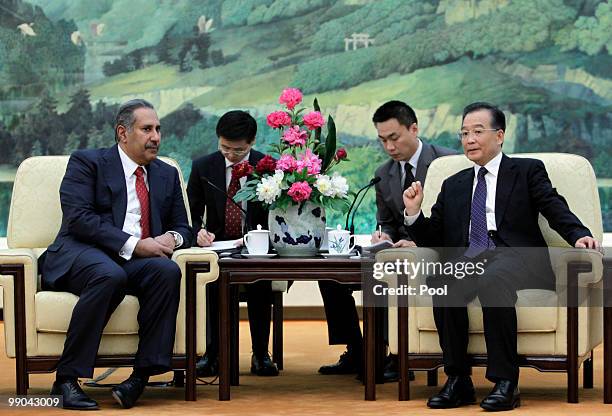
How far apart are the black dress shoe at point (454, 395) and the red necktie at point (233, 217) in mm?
1491

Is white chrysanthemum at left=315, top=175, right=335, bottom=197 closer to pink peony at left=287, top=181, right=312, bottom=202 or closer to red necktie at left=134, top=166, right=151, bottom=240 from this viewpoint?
pink peony at left=287, top=181, right=312, bottom=202

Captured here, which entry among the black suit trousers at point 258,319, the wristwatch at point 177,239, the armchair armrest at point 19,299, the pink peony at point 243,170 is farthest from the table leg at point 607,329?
the armchair armrest at point 19,299

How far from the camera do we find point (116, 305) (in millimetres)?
4820

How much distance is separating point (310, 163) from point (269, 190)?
0.21 m

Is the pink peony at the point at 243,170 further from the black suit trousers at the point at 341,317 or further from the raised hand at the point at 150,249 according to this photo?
the black suit trousers at the point at 341,317

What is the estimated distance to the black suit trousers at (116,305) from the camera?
4.71 m

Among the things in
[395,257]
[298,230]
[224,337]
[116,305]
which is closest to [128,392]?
[116,305]

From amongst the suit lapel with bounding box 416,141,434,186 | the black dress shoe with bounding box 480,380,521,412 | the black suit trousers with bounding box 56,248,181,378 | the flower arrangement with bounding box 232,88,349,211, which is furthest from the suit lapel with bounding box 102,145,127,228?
the black dress shoe with bounding box 480,380,521,412

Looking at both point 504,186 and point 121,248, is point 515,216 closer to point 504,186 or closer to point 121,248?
point 504,186

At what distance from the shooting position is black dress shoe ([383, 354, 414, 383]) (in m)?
5.47

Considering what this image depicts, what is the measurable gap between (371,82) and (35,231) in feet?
10.9

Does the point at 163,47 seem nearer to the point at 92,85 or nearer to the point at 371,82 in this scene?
the point at 92,85

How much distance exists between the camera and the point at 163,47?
26.7ft

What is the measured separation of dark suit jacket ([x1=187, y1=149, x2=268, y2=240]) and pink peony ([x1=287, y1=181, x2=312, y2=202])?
2.86 feet
